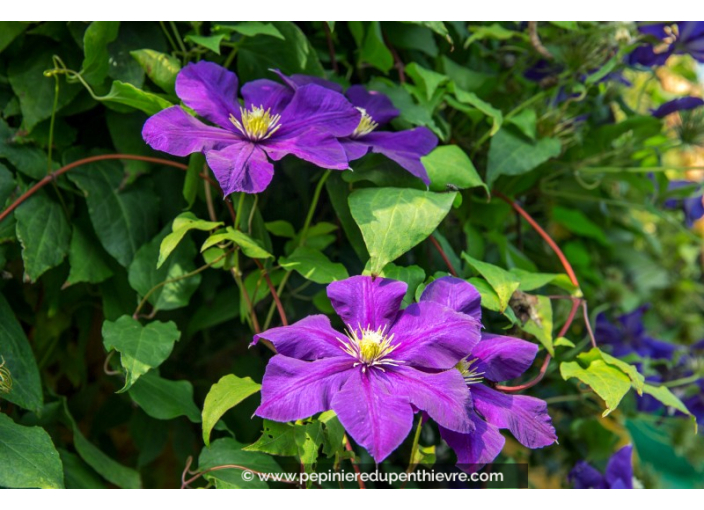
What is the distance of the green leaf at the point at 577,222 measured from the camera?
1060 millimetres

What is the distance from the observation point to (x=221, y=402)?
1.81 feet

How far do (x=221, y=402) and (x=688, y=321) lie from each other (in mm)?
1118

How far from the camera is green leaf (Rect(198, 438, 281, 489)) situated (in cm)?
61

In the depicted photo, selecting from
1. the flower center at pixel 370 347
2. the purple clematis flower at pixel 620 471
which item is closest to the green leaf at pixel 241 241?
the flower center at pixel 370 347

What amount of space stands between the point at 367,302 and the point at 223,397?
0.14m

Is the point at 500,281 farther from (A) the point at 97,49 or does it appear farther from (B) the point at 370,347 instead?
(A) the point at 97,49

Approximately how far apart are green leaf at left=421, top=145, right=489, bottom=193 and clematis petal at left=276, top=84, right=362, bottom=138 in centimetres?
8

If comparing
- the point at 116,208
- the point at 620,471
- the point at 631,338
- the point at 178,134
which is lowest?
the point at 631,338

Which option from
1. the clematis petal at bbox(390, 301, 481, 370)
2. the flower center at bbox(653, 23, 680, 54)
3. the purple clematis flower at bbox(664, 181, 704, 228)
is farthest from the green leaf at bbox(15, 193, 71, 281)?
the purple clematis flower at bbox(664, 181, 704, 228)

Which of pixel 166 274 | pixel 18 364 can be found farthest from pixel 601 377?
pixel 18 364

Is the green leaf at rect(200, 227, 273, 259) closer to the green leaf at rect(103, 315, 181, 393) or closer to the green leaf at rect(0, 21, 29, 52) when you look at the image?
the green leaf at rect(103, 315, 181, 393)

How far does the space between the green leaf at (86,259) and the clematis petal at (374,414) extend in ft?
1.04

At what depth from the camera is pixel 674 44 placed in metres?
0.85
